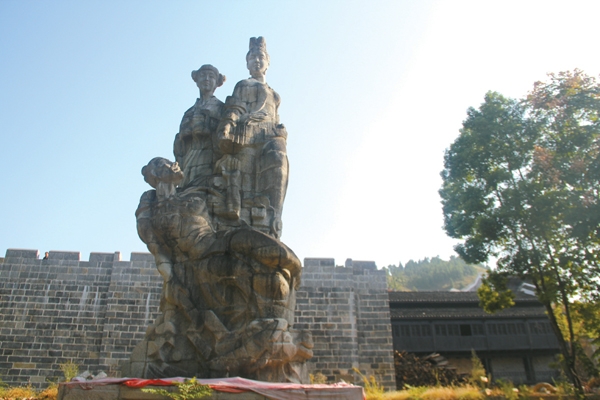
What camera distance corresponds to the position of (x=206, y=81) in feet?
22.4

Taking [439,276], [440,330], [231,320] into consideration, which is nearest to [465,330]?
[440,330]

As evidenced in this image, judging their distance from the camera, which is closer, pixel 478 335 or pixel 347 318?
pixel 347 318

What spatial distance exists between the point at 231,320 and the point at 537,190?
12.0 m

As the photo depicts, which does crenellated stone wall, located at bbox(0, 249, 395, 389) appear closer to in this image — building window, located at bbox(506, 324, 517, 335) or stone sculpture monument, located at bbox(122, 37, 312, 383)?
building window, located at bbox(506, 324, 517, 335)

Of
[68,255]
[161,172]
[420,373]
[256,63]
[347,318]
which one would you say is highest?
[256,63]

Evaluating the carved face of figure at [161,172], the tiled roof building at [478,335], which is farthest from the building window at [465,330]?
the carved face of figure at [161,172]

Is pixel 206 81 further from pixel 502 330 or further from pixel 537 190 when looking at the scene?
pixel 502 330

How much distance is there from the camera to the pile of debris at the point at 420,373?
15312mm

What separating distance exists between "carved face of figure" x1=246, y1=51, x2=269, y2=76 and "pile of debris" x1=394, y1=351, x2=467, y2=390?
489 inches

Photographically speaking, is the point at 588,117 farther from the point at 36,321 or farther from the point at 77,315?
the point at 36,321

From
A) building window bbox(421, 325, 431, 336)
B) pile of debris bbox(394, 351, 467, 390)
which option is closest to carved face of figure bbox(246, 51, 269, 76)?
pile of debris bbox(394, 351, 467, 390)

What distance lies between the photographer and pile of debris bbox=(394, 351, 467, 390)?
15.3 metres

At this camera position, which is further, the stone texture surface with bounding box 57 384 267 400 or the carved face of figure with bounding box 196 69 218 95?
the carved face of figure with bounding box 196 69 218 95

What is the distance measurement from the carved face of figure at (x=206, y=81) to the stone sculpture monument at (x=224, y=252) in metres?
0.41
